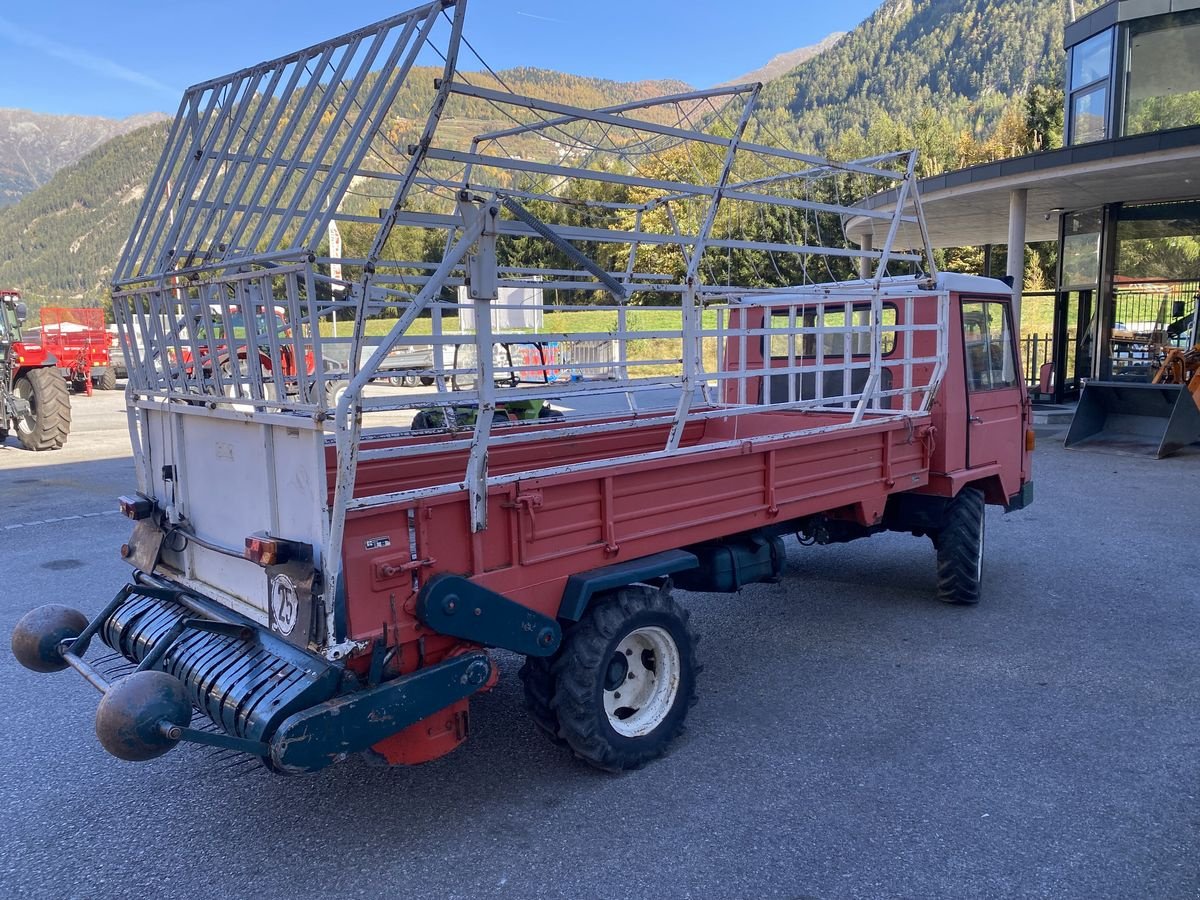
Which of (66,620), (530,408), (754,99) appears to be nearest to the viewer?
(66,620)

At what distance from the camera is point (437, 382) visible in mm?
4961

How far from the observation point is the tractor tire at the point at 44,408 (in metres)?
13.3

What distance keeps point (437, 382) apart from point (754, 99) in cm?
227

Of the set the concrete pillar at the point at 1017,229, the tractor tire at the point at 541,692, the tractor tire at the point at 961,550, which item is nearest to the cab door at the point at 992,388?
the tractor tire at the point at 961,550

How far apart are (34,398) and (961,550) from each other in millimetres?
13545

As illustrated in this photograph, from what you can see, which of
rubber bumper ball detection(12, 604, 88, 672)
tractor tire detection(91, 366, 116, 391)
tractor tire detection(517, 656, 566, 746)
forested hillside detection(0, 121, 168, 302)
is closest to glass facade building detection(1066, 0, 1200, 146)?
tractor tire detection(517, 656, 566, 746)

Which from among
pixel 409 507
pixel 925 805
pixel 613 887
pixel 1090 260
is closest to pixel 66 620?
pixel 409 507

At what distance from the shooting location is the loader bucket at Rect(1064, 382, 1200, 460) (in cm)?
1141

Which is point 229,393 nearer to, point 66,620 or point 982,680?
point 66,620

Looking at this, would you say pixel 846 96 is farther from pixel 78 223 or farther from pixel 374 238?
pixel 374 238

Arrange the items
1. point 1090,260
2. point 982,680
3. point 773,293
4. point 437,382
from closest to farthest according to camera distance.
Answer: point 982,680 < point 437,382 < point 773,293 < point 1090,260

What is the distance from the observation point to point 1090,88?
15555mm

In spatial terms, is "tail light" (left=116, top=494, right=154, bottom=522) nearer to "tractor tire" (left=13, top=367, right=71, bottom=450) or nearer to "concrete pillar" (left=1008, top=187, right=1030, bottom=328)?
"tractor tire" (left=13, top=367, right=71, bottom=450)

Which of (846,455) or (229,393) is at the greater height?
(229,393)
